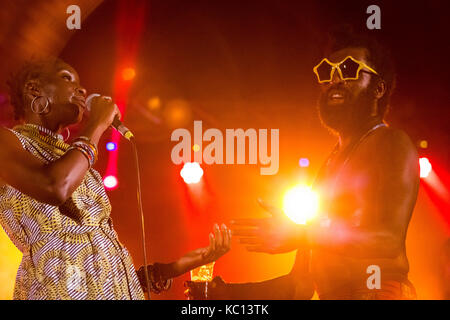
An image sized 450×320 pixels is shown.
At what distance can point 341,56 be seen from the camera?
112 inches

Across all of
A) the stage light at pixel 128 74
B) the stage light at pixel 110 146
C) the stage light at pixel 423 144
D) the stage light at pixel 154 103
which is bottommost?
the stage light at pixel 110 146

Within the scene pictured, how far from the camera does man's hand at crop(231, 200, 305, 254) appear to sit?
7.74 feet

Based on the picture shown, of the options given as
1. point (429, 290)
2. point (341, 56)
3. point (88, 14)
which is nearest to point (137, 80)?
point (88, 14)

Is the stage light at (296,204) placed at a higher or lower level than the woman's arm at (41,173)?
higher

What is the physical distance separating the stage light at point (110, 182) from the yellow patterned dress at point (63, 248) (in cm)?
247

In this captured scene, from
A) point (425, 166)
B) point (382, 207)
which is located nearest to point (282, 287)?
point (382, 207)

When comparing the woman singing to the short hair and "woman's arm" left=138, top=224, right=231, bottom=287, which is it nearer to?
"woman's arm" left=138, top=224, right=231, bottom=287

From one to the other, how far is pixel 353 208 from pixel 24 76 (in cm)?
162

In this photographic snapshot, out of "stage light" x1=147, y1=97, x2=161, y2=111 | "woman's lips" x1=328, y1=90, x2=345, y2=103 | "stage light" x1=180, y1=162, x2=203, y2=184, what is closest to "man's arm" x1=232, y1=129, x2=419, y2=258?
"woman's lips" x1=328, y1=90, x2=345, y2=103

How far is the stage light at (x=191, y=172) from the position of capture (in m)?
4.39

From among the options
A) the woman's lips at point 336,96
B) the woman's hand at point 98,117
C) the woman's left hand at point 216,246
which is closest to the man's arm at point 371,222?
the woman's left hand at point 216,246

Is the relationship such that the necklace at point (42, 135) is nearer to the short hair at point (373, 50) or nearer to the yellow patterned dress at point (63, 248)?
the yellow patterned dress at point (63, 248)

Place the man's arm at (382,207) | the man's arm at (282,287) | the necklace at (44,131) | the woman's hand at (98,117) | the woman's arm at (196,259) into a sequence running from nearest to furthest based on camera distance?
the woman's hand at (98,117) → the necklace at (44,131) → the man's arm at (382,207) → the woman's arm at (196,259) → the man's arm at (282,287)

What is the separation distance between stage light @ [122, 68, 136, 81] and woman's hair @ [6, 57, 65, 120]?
6.55 ft
